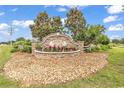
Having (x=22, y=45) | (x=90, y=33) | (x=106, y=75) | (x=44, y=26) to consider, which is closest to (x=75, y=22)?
(x=90, y=33)

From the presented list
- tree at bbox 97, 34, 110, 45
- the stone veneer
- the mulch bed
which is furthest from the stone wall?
tree at bbox 97, 34, 110, 45

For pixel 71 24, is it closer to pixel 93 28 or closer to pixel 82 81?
pixel 93 28

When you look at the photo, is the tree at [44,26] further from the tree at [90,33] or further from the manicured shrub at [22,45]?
the tree at [90,33]

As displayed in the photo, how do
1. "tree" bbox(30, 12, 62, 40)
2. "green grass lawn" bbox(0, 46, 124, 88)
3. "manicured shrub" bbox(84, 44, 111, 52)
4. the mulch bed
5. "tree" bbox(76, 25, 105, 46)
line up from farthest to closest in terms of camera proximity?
"manicured shrub" bbox(84, 44, 111, 52), "tree" bbox(76, 25, 105, 46), "tree" bbox(30, 12, 62, 40), the mulch bed, "green grass lawn" bbox(0, 46, 124, 88)

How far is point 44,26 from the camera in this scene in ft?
30.0

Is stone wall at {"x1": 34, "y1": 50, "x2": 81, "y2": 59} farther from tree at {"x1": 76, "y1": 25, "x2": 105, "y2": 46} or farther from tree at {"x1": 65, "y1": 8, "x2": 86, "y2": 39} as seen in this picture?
tree at {"x1": 65, "y1": 8, "x2": 86, "y2": 39}

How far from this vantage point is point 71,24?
9.16 meters

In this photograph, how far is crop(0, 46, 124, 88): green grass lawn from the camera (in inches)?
310

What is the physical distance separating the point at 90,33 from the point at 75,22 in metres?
0.58

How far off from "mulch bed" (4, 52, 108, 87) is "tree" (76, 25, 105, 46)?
0.47 meters

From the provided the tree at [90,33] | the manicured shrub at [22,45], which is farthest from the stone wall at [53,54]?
the tree at [90,33]

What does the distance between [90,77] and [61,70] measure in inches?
35.9
